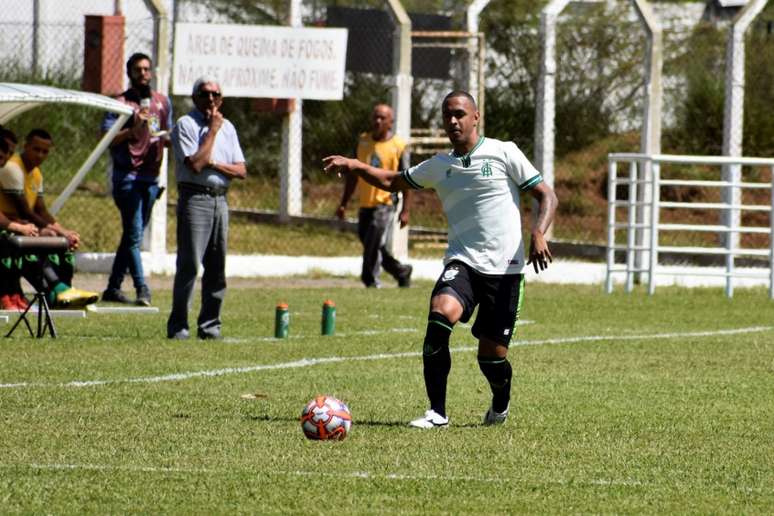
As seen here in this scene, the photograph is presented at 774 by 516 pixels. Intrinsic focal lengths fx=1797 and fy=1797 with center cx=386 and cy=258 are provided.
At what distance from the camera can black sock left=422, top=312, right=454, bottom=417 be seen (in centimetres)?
985

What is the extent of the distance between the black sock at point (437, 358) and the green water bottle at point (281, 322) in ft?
15.7

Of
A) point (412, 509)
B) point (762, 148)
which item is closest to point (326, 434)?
point (412, 509)

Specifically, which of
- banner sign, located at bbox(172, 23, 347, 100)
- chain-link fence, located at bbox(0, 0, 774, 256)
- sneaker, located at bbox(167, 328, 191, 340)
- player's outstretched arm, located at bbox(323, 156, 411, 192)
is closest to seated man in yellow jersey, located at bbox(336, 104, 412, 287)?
chain-link fence, located at bbox(0, 0, 774, 256)

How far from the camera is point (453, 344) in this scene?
48.7 feet

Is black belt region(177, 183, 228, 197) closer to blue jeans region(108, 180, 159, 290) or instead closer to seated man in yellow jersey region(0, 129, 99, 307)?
seated man in yellow jersey region(0, 129, 99, 307)

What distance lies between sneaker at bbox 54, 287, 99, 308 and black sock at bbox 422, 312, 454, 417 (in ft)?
20.5

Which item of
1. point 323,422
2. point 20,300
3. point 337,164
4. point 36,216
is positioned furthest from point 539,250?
point 36,216

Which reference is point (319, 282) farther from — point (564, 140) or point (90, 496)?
point (90, 496)

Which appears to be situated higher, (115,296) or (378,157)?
(378,157)

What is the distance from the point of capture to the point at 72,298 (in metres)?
15.5

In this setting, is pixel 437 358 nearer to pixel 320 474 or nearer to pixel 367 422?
pixel 367 422

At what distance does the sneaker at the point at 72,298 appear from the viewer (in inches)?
611

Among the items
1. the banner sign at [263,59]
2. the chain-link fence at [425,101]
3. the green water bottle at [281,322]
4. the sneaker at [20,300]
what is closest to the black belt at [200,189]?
the green water bottle at [281,322]

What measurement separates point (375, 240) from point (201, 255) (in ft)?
18.8
